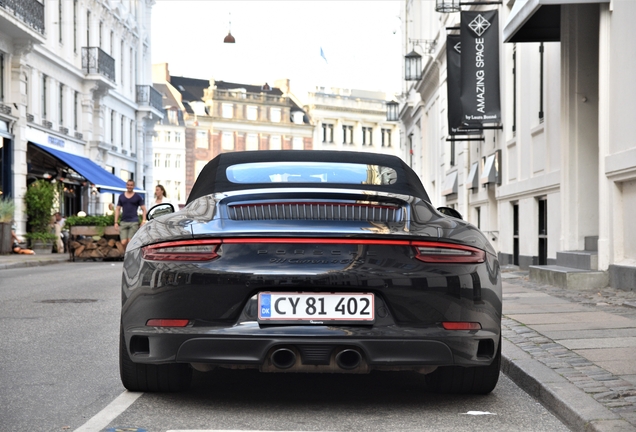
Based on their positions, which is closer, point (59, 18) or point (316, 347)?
point (316, 347)

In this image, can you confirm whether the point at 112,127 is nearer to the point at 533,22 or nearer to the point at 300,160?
the point at 533,22

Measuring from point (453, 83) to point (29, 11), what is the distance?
1496cm

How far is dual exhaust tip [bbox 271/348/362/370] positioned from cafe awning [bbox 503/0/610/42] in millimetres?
8942

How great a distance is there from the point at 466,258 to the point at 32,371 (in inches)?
120

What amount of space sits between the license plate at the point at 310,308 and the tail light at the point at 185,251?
340 mm

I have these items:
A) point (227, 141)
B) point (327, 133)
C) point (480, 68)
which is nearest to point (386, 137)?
point (327, 133)

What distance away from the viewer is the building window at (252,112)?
110 meters

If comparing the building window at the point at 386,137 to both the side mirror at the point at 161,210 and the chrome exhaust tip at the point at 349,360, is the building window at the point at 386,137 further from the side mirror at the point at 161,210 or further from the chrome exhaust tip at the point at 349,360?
the chrome exhaust tip at the point at 349,360

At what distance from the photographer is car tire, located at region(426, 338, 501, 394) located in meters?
5.40

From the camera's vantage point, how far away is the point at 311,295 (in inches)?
187

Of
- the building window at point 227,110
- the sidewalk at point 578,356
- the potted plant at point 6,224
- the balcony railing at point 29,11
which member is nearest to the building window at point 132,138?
the balcony railing at point 29,11

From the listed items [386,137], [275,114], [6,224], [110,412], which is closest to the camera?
[110,412]

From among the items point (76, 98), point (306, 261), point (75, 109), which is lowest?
point (306, 261)

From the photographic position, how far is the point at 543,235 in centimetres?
1766
